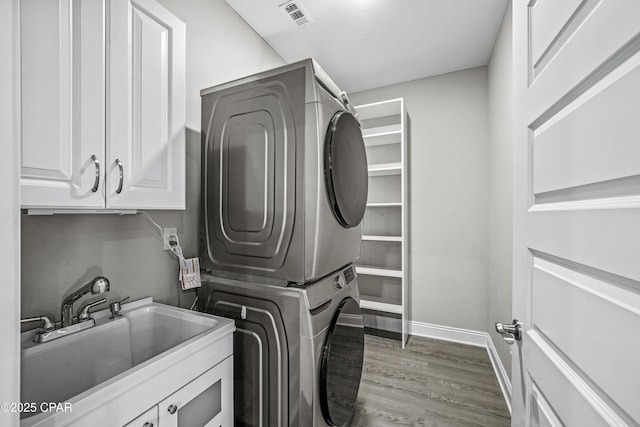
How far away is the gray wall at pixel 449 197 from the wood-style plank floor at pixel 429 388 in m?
0.47

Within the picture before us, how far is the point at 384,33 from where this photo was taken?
2307mm

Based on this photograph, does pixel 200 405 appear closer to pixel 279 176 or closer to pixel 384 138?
pixel 279 176

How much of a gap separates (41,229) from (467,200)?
3.20m

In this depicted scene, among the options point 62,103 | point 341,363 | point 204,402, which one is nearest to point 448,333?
point 341,363

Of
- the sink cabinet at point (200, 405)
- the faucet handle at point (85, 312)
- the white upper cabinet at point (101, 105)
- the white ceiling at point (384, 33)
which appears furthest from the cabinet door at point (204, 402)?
the white ceiling at point (384, 33)

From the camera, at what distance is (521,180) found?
91 cm

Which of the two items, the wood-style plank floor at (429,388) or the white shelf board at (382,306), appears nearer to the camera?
the wood-style plank floor at (429,388)

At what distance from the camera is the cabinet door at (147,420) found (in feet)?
2.59

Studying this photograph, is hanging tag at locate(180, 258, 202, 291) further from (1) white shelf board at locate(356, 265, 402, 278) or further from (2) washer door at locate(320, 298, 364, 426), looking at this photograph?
(1) white shelf board at locate(356, 265, 402, 278)

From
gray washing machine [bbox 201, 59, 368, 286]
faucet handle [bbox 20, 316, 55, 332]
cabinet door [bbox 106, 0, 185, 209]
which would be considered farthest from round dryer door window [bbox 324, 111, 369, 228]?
faucet handle [bbox 20, 316, 55, 332]

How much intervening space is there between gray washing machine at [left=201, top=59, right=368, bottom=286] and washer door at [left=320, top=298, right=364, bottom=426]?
0.29 meters

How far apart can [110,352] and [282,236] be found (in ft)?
2.79

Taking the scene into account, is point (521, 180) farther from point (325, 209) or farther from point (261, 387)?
point (261, 387)

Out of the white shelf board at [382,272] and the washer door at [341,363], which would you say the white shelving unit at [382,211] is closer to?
the white shelf board at [382,272]
